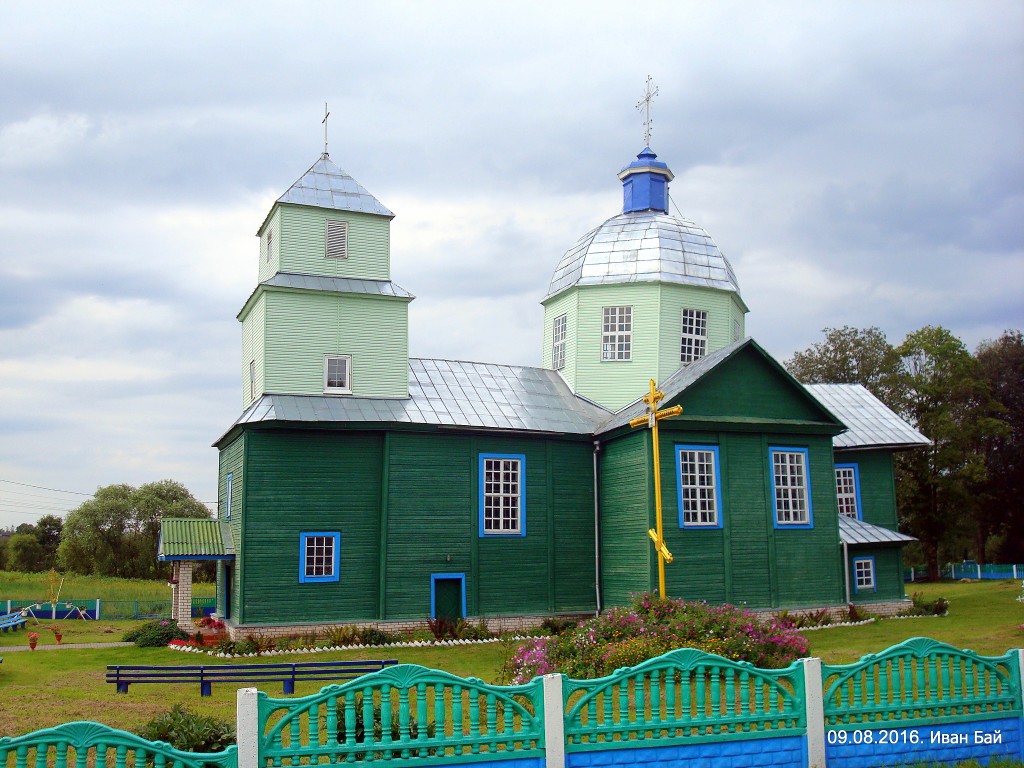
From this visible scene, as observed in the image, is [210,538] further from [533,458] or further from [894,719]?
[894,719]

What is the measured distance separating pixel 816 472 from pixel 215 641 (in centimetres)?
1610

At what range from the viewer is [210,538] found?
23.8 meters

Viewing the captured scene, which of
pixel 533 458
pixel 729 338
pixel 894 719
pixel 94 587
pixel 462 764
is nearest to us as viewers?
pixel 462 764

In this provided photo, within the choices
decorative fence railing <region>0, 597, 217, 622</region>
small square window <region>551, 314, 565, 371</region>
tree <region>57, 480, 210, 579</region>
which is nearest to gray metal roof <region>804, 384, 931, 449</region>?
small square window <region>551, 314, 565, 371</region>

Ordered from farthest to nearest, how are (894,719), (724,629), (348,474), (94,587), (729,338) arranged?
(94,587), (729,338), (348,474), (724,629), (894,719)

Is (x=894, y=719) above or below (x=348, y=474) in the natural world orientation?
below

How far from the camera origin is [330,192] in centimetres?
2609

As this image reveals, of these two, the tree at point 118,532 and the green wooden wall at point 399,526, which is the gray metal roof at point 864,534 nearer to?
the green wooden wall at point 399,526

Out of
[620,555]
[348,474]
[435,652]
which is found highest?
[348,474]

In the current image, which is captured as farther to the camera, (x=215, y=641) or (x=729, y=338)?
(x=729, y=338)

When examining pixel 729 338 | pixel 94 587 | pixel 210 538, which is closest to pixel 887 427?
pixel 729 338

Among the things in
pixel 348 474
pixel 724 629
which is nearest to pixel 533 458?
pixel 348 474

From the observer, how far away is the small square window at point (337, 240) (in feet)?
84.3

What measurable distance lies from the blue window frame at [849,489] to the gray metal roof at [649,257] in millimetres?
6825
